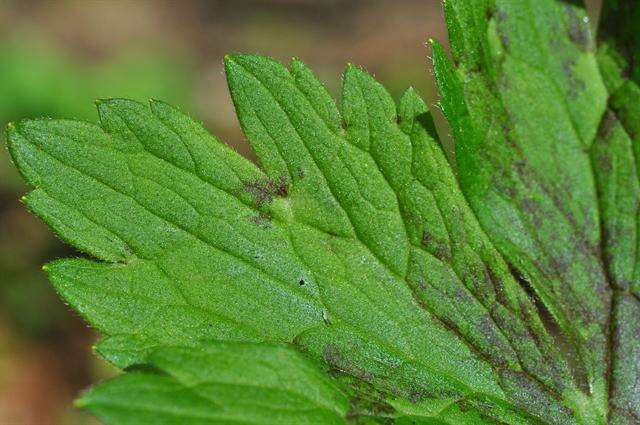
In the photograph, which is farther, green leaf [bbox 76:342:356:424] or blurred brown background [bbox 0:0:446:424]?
blurred brown background [bbox 0:0:446:424]

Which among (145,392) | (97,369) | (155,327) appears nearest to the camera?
(145,392)

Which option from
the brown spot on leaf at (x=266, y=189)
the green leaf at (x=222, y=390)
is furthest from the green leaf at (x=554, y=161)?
the green leaf at (x=222, y=390)

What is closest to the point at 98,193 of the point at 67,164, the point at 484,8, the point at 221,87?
the point at 67,164

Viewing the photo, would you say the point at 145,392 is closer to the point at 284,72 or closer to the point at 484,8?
the point at 284,72

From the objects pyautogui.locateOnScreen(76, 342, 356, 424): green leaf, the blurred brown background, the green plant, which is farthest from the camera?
the blurred brown background

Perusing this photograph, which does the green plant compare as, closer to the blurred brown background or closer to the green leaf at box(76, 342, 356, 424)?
the green leaf at box(76, 342, 356, 424)

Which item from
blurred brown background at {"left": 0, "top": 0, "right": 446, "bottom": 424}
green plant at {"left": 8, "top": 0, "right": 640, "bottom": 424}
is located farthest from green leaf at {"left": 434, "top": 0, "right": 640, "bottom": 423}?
blurred brown background at {"left": 0, "top": 0, "right": 446, "bottom": 424}

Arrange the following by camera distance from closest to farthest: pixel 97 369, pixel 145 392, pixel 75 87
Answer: pixel 145 392 → pixel 97 369 → pixel 75 87
